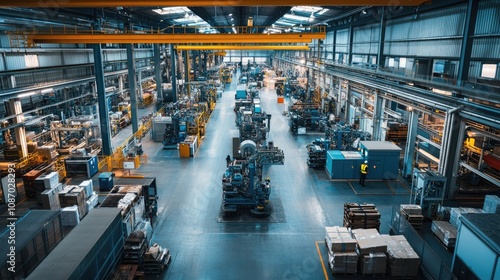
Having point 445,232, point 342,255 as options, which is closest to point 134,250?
point 342,255

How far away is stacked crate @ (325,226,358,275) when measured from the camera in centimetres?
982

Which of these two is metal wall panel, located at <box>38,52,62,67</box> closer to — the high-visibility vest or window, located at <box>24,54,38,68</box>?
window, located at <box>24,54,38,68</box>

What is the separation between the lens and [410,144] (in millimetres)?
17359

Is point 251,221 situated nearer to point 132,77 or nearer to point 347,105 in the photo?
point 132,77

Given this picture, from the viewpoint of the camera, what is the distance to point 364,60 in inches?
1072

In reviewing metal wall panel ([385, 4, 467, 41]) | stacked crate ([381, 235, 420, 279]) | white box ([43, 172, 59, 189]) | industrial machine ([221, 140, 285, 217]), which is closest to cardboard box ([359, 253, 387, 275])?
stacked crate ([381, 235, 420, 279])

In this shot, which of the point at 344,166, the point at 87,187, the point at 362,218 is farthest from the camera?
the point at 344,166

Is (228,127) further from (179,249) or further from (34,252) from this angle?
(34,252)

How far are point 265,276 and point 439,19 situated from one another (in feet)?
47.8

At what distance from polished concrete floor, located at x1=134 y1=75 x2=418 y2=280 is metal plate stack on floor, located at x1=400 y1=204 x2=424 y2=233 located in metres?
0.93

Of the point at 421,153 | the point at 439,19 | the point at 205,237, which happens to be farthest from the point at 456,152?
the point at 205,237

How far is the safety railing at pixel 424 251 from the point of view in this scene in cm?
872

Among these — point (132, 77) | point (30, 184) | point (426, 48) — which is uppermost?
point (426, 48)

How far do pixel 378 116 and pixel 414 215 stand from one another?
10.9 m
